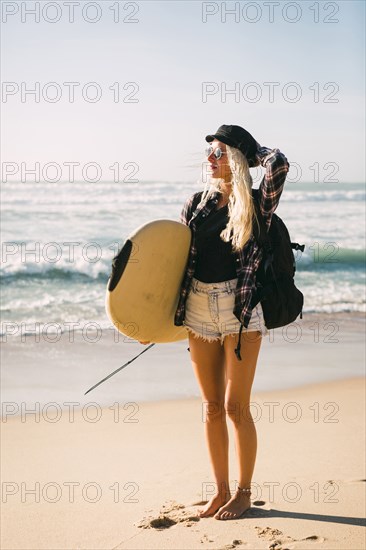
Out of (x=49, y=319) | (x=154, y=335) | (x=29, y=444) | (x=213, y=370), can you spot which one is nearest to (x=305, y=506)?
(x=213, y=370)

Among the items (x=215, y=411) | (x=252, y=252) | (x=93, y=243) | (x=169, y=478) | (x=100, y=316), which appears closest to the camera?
(x=252, y=252)

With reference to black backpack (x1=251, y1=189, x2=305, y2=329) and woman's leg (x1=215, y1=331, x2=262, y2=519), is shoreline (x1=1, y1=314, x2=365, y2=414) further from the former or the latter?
black backpack (x1=251, y1=189, x2=305, y2=329)

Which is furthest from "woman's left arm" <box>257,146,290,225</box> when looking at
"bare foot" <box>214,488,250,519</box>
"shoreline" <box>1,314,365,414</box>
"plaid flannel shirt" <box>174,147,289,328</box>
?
"shoreline" <box>1,314,365,414</box>

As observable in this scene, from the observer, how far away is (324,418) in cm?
553

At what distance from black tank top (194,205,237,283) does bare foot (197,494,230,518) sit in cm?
105

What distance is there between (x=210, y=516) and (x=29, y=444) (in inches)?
62.5

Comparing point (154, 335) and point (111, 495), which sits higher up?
point (154, 335)

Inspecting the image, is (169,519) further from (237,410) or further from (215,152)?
(215,152)

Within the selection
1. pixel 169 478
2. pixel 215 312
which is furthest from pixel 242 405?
pixel 169 478

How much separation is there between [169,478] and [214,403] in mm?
781

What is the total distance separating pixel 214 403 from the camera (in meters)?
3.87

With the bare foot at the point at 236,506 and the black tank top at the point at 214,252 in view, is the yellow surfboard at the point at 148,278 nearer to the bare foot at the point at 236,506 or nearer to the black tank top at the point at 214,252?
the black tank top at the point at 214,252

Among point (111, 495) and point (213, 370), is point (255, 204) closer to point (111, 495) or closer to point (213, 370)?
point (213, 370)

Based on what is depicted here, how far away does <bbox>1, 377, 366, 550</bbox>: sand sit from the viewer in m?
3.66
